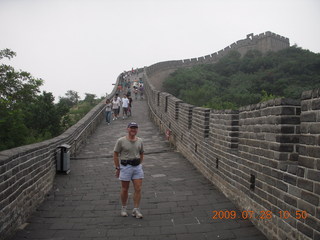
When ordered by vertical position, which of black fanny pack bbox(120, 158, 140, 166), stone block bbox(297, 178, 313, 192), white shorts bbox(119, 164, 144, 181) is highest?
stone block bbox(297, 178, 313, 192)

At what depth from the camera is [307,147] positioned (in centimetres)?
295

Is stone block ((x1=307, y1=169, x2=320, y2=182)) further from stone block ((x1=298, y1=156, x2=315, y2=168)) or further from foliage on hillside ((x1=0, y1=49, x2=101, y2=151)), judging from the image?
foliage on hillside ((x1=0, y1=49, x2=101, y2=151))

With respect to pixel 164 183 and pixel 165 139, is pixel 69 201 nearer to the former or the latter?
pixel 164 183

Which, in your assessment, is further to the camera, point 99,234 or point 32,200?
point 32,200

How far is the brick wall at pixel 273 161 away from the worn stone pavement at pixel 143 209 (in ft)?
1.19

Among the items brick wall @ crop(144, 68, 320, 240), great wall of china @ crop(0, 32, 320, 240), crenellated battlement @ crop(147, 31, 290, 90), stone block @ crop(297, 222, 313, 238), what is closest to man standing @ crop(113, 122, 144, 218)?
great wall of china @ crop(0, 32, 320, 240)

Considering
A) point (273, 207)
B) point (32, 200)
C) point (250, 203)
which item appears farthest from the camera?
point (32, 200)

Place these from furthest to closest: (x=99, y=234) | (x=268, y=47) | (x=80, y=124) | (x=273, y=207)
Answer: (x=268, y=47)
(x=80, y=124)
(x=99, y=234)
(x=273, y=207)

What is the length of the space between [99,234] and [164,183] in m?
2.53

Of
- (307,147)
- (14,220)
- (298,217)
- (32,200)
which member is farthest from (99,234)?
(307,147)
